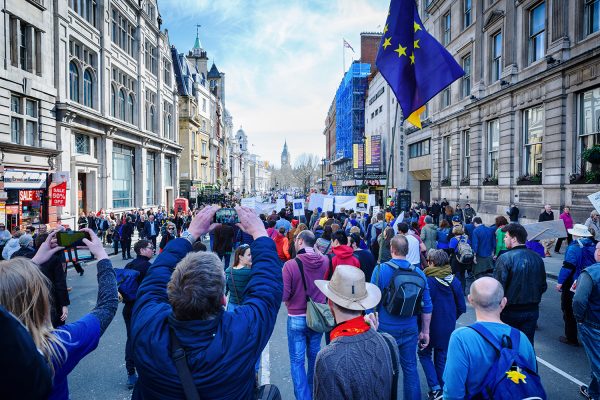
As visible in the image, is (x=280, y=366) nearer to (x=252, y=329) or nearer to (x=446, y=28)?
(x=252, y=329)

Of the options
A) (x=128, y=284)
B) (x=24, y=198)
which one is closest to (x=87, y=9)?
(x=24, y=198)

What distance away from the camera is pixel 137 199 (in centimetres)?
3130

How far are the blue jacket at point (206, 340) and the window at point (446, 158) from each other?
2853cm

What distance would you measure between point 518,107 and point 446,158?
9134 millimetres

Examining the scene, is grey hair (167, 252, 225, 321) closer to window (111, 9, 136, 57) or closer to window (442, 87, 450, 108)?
window (442, 87, 450, 108)

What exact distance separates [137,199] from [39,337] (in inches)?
1258

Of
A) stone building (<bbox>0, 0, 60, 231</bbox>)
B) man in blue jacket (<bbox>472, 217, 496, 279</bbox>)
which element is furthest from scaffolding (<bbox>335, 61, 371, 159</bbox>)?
man in blue jacket (<bbox>472, 217, 496, 279</bbox>)

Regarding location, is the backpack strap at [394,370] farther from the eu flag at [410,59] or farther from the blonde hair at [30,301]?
the eu flag at [410,59]

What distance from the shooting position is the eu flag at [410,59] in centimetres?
698

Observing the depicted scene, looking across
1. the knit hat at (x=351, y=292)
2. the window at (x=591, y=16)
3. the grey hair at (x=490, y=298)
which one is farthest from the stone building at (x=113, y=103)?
the window at (x=591, y=16)

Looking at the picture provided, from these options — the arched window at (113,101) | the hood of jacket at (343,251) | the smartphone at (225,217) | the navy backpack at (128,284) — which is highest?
the arched window at (113,101)

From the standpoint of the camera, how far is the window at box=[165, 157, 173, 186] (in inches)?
1502

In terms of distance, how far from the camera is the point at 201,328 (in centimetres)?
184

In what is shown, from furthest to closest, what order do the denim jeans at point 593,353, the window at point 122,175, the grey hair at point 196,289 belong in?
the window at point 122,175 → the denim jeans at point 593,353 → the grey hair at point 196,289
